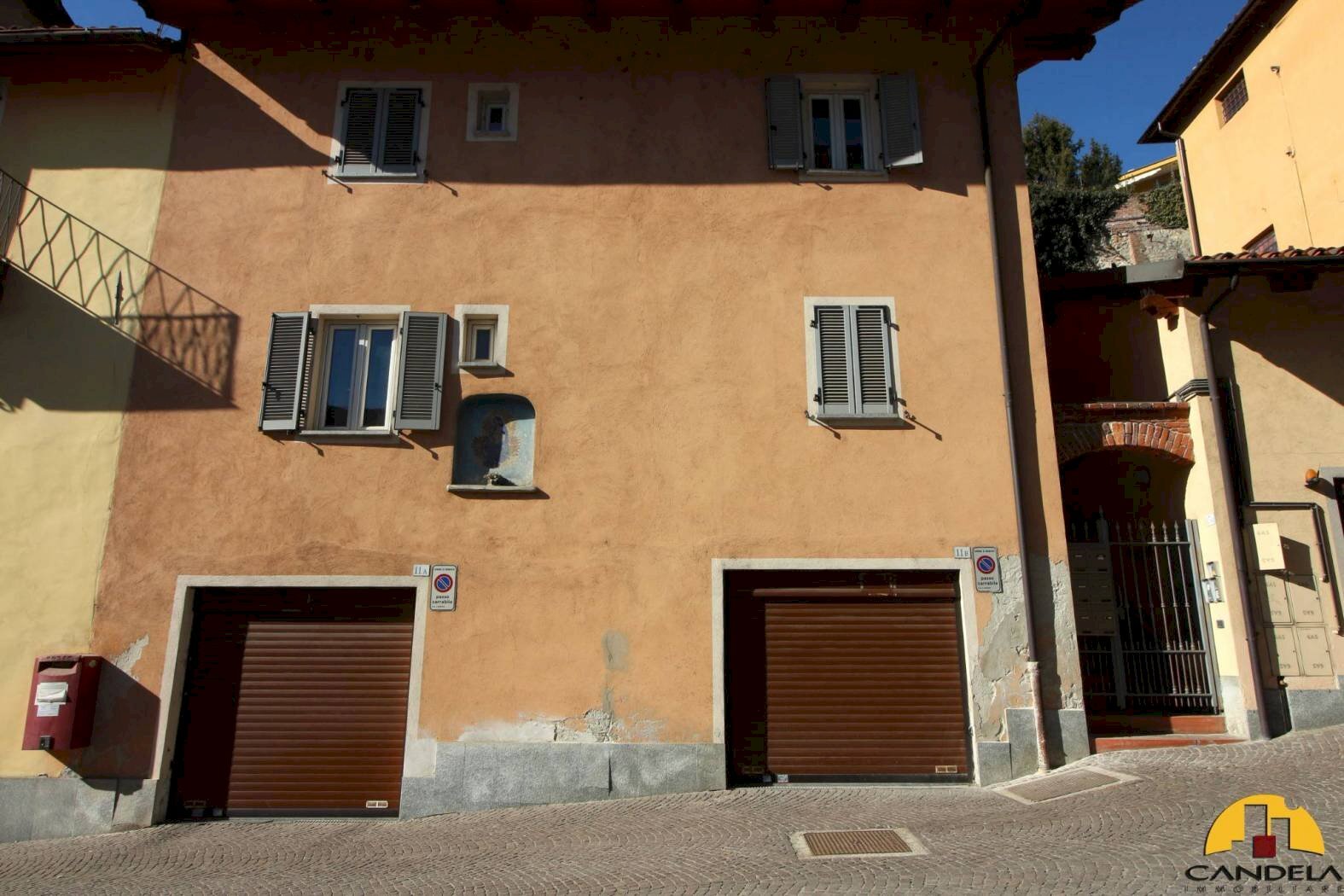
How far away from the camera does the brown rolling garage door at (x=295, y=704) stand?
7957 millimetres

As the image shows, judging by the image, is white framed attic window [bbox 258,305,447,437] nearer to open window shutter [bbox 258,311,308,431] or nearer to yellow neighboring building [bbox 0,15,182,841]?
open window shutter [bbox 258,311,308,431]

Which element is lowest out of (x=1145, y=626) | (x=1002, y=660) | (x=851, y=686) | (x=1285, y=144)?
(x=851, y=686)

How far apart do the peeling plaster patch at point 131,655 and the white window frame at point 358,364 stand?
2.50 m

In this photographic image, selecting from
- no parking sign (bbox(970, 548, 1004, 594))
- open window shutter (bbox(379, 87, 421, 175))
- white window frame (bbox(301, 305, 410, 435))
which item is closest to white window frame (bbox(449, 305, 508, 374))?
white window frame (bbox(301, 305, 410, 435))

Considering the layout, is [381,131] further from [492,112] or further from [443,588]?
[443,588]

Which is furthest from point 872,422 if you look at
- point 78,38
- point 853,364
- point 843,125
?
point 78,38

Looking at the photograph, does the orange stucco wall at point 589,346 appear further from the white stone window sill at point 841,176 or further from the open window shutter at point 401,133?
the open window shutter at point 401,133

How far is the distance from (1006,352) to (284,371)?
7.58 metres

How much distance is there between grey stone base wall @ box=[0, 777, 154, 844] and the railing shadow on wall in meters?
3.73

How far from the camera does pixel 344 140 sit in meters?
9.40

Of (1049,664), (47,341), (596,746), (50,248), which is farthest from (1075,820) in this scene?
(50,248)

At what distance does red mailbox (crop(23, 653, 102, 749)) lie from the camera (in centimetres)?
750

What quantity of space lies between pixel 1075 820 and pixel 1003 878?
135 centimetres

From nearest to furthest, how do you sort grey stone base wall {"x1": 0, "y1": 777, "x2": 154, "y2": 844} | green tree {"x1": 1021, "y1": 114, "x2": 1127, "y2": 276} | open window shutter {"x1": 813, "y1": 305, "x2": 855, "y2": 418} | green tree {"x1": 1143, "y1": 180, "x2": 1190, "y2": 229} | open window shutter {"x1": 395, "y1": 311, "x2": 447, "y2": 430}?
1. grey stone base wall {"x1": 0, "y1": 777, "x2": 154, "y2": 844}
2. open window shutter {"x1": 395, "y1": 311, "x2": 447, "y2": 430}
3. open window shutter {"x1": 813, "y1": 305, "x2": 855, "y2": 418}
4. green tree {"x1": 1021, "y1": 114, "x2": 1127, "y2": 276}
5. green tree {"x1": 1143, "y1": 180, "x2": 1190, "y2": 229}
